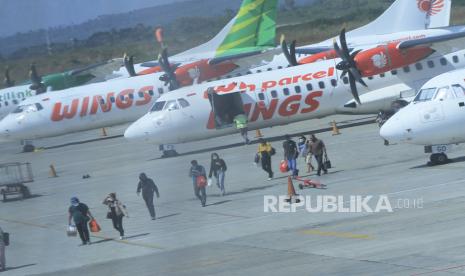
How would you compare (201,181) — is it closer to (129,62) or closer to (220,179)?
(220,179)

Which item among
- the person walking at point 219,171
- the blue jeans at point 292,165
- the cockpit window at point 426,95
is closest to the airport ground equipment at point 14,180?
the person walking at point 219,171

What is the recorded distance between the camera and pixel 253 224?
2045 centimetres

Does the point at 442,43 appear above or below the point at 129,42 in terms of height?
above

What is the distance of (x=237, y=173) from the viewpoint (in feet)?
98.3

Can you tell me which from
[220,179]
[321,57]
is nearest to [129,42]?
[220,179]

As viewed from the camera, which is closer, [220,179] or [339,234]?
[339,234]

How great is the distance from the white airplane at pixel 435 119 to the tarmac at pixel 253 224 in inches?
30.6

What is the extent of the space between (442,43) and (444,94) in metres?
13.6

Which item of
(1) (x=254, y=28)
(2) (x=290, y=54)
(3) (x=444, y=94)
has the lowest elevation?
(3) (x=444, y=94)

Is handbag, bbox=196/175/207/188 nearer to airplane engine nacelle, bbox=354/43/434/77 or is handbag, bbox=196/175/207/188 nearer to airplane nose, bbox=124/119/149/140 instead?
airplane nose, bbox=124/119/149/140

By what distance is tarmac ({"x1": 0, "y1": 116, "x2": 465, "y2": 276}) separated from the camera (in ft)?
51.3

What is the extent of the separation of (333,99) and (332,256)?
71.7 ft

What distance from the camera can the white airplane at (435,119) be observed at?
2430 cm

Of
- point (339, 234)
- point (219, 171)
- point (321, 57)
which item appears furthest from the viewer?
point (321, 57)
